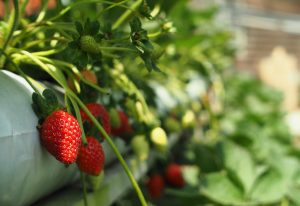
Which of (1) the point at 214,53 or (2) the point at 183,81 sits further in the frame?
(1) the point at 214,53

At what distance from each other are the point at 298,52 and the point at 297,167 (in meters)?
7.81

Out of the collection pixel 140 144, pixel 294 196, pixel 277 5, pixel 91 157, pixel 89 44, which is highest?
pixel 89 44

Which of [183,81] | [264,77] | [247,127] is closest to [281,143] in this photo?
[247,127]

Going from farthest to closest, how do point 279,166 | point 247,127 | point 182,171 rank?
1. point 247,127
2. point 182,171
3. point 279,166

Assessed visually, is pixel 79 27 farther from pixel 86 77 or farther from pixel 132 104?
pixel 132 104

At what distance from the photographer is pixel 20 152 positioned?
664 millimetres

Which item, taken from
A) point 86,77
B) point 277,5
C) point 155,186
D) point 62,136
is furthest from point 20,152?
point 277,5

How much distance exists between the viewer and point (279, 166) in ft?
4.76

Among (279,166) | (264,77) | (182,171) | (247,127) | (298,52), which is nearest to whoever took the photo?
(279,166)

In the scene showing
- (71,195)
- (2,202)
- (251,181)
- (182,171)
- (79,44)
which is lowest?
(182,171)

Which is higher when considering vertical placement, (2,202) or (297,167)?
(2,202)

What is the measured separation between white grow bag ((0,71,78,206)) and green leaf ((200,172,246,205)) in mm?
551

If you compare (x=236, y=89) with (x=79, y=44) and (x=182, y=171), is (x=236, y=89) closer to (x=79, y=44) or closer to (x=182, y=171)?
(x=182, y=171)

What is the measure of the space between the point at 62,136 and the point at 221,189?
659 mm
